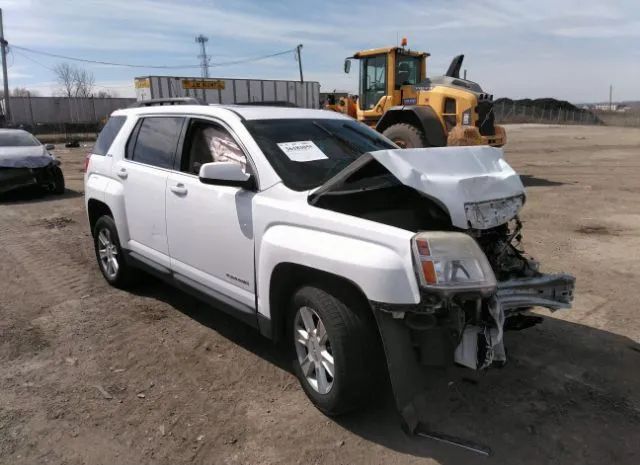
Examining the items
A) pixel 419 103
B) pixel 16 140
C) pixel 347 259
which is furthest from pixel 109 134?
pixel 419 103

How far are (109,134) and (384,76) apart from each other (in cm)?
930

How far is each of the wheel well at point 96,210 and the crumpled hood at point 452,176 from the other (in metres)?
3.12

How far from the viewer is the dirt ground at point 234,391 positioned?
299cm

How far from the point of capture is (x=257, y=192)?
11.9 ft

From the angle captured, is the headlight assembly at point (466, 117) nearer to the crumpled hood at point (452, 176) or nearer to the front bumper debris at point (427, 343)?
the crumpled hood at point (452, 176)

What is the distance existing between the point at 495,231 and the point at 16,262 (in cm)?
589

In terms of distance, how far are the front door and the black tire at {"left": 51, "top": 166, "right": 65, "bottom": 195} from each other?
907cm

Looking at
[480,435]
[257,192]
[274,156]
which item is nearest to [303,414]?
[480,435]

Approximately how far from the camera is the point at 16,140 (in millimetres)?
12273

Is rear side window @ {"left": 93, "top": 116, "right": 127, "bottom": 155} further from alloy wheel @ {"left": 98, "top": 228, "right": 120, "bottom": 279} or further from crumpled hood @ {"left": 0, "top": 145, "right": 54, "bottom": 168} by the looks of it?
crumpled hood @ {"left": 0, "top": 145, "right": 54, "bottom": 168}

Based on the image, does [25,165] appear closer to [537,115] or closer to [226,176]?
[226,176]

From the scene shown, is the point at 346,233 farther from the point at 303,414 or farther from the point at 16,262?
the point at 16,262

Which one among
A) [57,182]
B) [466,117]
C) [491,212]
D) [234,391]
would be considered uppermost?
[466,117]

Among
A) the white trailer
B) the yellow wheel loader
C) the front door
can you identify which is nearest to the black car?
the yellow wheel loader
